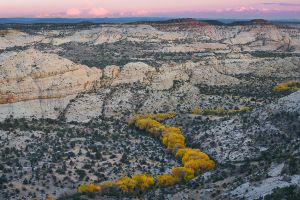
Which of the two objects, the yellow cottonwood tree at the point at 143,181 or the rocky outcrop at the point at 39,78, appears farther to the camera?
the rocky outcrop at the point at 39,78

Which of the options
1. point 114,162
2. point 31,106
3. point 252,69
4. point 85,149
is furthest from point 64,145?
point 252,69

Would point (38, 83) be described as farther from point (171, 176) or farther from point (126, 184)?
point (171, 176)

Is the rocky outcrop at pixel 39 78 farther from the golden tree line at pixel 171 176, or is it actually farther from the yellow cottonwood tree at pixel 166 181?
the yellow cottonwood tree at pixel 166 181

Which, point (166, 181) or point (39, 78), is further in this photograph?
point (39, 78)

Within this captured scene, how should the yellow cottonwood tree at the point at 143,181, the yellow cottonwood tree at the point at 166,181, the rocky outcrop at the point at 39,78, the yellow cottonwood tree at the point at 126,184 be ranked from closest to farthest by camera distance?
the yellow cottonwood tree at the point at 126,184
the yellow cottonwood tree at the point at 143,181
the yellow cottonwood tree at the point at 166,181
the rocky outcrop at the point at 39,78

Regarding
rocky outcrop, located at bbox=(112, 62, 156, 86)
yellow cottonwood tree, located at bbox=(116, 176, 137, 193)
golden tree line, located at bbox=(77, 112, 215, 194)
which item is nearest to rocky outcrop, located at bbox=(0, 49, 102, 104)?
rocky outcrop, located at bbox=(112, 62, 156, 86)

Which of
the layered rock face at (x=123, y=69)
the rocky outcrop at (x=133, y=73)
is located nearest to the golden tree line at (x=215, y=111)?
the layered rock face at (x=123, y=69)

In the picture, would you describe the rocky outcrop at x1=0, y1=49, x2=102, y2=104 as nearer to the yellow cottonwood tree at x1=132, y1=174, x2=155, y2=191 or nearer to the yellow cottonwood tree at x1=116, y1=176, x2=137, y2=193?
the yellow cottonwood tree at x1=116, y1=176, x2=137, y2=193

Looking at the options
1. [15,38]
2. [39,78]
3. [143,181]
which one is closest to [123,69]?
[39,78]

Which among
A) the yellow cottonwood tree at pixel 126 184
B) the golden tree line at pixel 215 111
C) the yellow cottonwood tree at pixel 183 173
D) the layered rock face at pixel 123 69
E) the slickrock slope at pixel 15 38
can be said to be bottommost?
the yellow cottonwood tree at pixel 126 184
